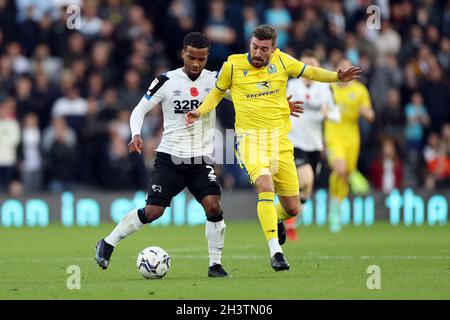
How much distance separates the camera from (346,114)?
19578mm

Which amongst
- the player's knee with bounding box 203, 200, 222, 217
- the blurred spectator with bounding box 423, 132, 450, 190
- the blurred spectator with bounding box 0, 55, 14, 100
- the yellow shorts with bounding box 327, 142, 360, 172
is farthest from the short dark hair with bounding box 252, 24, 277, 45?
the blurred spectator with bounding box 0, 55, 14, 100

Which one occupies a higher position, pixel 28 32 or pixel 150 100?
pixel 28 32

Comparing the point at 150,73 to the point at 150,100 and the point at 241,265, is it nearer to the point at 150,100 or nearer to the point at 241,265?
the point at 241,265

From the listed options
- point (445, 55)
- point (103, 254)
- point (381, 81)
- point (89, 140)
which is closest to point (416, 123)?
point (381, 81)

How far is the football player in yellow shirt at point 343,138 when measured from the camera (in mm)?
19359

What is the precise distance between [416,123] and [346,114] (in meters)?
5.01

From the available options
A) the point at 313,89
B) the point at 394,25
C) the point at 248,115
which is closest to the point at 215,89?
the point at 248,115

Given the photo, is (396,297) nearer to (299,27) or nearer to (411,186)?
(411,186)

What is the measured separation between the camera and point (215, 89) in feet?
40.1

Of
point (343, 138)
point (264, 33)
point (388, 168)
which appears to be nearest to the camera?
point (264, 33)

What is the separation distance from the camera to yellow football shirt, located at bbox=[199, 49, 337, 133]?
1243cm

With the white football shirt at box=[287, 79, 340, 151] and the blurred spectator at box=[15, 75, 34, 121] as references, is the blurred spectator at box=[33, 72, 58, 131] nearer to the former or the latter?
the blurred spectator at box=[15, 75, 34, 121]

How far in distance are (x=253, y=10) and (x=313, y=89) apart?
→ 7.80m

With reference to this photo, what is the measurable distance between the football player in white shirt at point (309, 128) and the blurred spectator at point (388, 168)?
18.3ft
